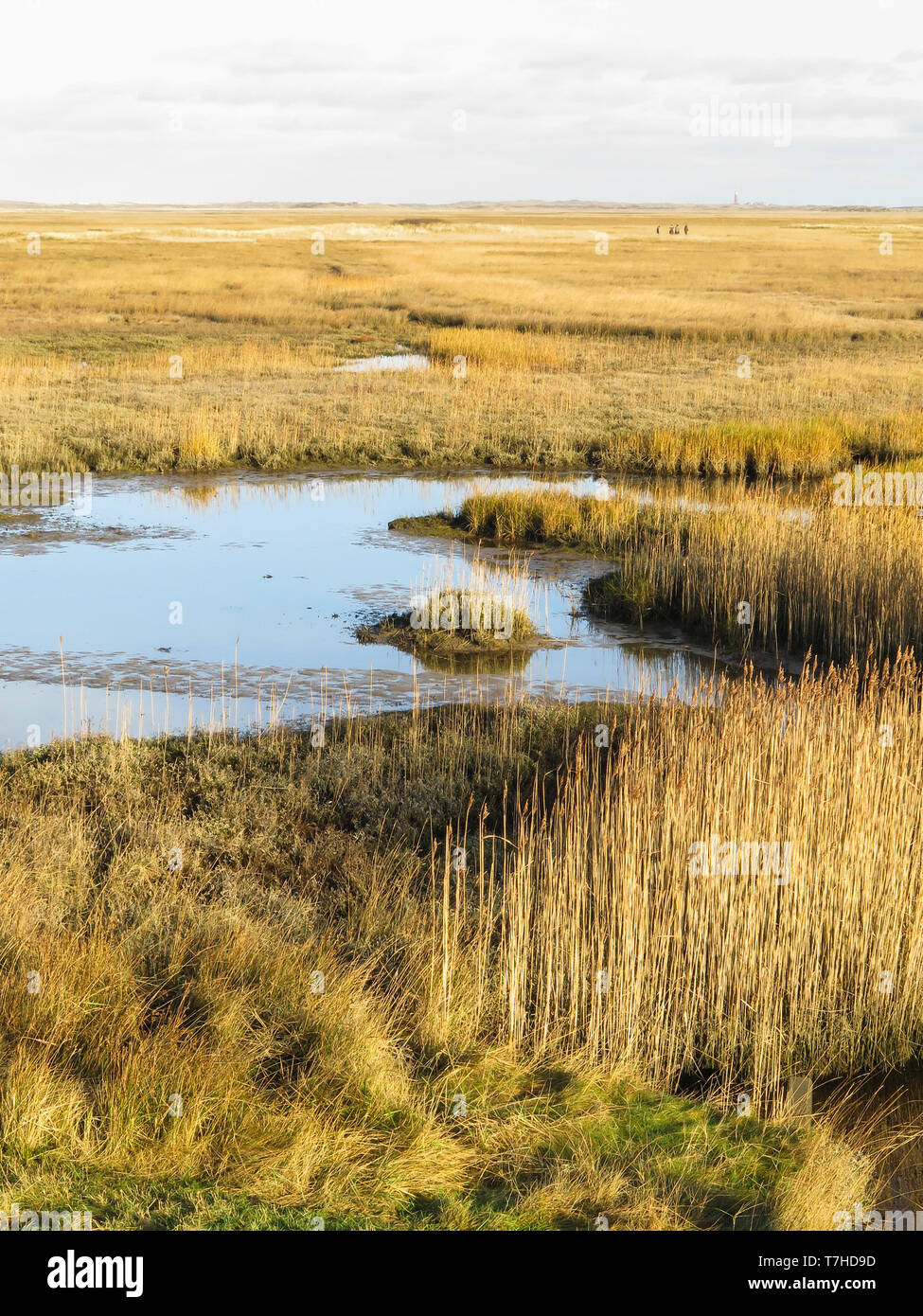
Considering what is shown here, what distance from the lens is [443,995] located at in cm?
514

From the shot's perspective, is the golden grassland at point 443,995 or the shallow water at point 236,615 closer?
the golden grassland at point 443,995

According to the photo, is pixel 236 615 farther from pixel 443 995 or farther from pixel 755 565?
pixel 443 995

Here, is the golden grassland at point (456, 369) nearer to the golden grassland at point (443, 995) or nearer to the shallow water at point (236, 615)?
Answer: the shallow water at point (236, 615)

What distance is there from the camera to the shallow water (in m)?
9.95

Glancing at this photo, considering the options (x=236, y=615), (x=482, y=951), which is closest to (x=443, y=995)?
(x=482, y=951)

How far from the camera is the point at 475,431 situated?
21.6 meters

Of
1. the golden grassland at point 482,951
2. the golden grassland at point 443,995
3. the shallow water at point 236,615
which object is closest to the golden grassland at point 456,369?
the shallow water at point 236,615

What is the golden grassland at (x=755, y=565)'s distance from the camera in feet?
36.7

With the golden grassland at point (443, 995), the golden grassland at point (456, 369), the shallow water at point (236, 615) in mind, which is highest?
the golden grassland at point (456, 369)

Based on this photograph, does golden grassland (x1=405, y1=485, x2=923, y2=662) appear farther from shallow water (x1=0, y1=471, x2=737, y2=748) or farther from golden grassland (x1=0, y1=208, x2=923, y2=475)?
golden grassland (x1=0, y1=208, x2=923, y2=475)

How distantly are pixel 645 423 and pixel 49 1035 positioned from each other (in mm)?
19172

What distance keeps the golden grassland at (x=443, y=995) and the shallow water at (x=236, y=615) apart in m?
2.03

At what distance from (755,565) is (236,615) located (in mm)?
4983
